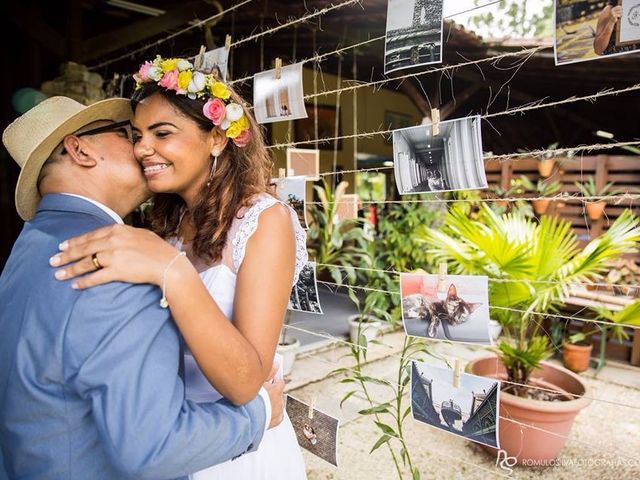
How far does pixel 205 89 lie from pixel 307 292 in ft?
2.86

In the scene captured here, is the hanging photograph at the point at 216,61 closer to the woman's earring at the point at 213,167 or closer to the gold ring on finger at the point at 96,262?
the woman's earring at the point at 213,167

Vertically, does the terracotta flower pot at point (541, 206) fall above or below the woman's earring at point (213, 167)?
above

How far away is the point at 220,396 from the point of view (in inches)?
50.4

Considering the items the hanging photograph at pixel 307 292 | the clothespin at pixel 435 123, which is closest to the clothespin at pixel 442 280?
the clothespin at pixel 435 123

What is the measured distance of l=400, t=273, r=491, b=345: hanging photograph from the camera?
1.39 metres

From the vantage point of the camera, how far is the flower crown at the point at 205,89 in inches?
49.6

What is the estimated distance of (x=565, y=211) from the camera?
5781 mm

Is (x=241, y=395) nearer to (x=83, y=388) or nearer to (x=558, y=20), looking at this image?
(x=83, y=388)

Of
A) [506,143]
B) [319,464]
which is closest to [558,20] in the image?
[319,464]

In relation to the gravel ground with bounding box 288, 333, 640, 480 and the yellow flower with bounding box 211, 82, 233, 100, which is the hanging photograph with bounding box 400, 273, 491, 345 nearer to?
the yellow flower with bounding box 211, 82, 233, 100

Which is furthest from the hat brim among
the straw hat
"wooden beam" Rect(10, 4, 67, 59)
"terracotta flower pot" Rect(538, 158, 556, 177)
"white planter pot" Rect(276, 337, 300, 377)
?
"terracotta flower pot" Rect(538, 158, 556, 177)

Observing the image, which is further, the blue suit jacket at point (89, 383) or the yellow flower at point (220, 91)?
the yellow flower at point (220, 91)

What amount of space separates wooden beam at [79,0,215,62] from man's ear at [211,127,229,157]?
216 centimetres

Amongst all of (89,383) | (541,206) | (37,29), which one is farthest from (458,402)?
(541,206)
